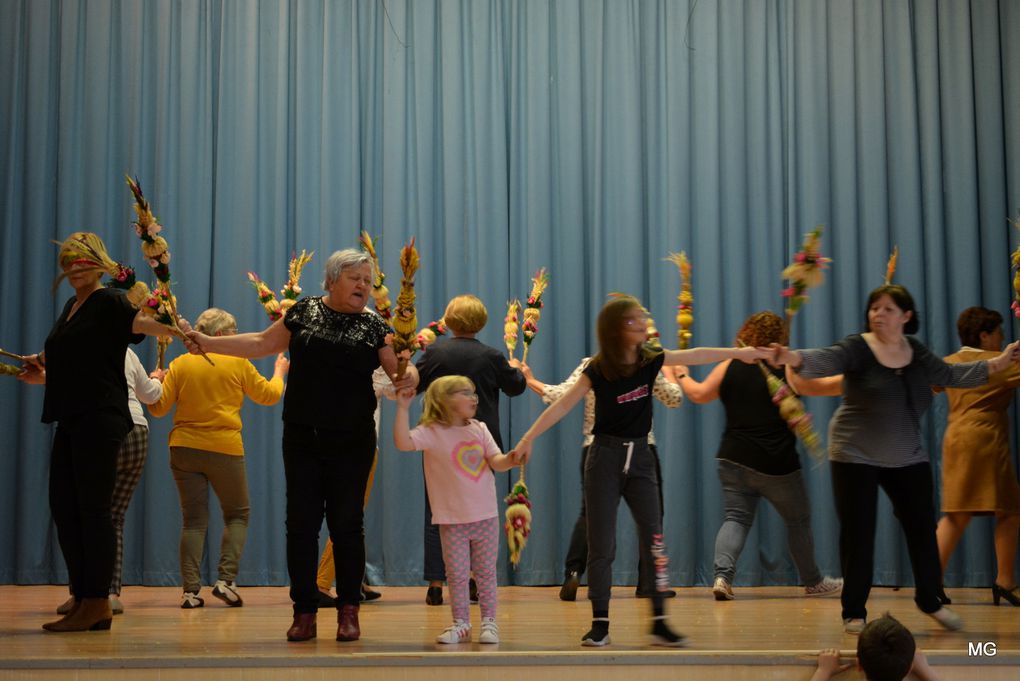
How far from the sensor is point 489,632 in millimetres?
3977

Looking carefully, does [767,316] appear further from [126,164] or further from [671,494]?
[126,164]

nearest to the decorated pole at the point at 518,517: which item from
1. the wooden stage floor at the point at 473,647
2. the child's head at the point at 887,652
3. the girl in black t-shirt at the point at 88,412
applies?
the wooden stage floor at the point at 473,647

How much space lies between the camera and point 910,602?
217 inches

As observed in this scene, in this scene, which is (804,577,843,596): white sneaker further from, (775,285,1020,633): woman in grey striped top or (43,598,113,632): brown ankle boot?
(43,598,113,632): brown ankle boot

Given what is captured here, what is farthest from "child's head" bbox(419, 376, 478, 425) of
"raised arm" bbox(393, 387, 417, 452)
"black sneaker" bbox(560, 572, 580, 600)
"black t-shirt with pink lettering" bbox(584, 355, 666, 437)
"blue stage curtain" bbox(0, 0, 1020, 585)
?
"blue stage curtain" bbox(0, 0, 1020, 585)

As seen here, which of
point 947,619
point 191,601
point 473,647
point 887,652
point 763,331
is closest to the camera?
point 887,652

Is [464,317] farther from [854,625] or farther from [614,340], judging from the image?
[854,625]

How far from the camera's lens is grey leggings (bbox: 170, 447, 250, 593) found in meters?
5.40

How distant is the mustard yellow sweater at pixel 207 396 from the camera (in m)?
5.41

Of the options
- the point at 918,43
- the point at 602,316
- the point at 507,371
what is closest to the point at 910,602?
the point at 507,371

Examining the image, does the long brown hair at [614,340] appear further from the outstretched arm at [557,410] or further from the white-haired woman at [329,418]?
the white-haired woman at [329,418]

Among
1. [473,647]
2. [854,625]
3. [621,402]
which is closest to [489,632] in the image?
[473,647]

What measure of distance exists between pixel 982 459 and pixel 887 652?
2515 millimetres

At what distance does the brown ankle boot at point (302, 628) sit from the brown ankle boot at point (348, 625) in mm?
109
